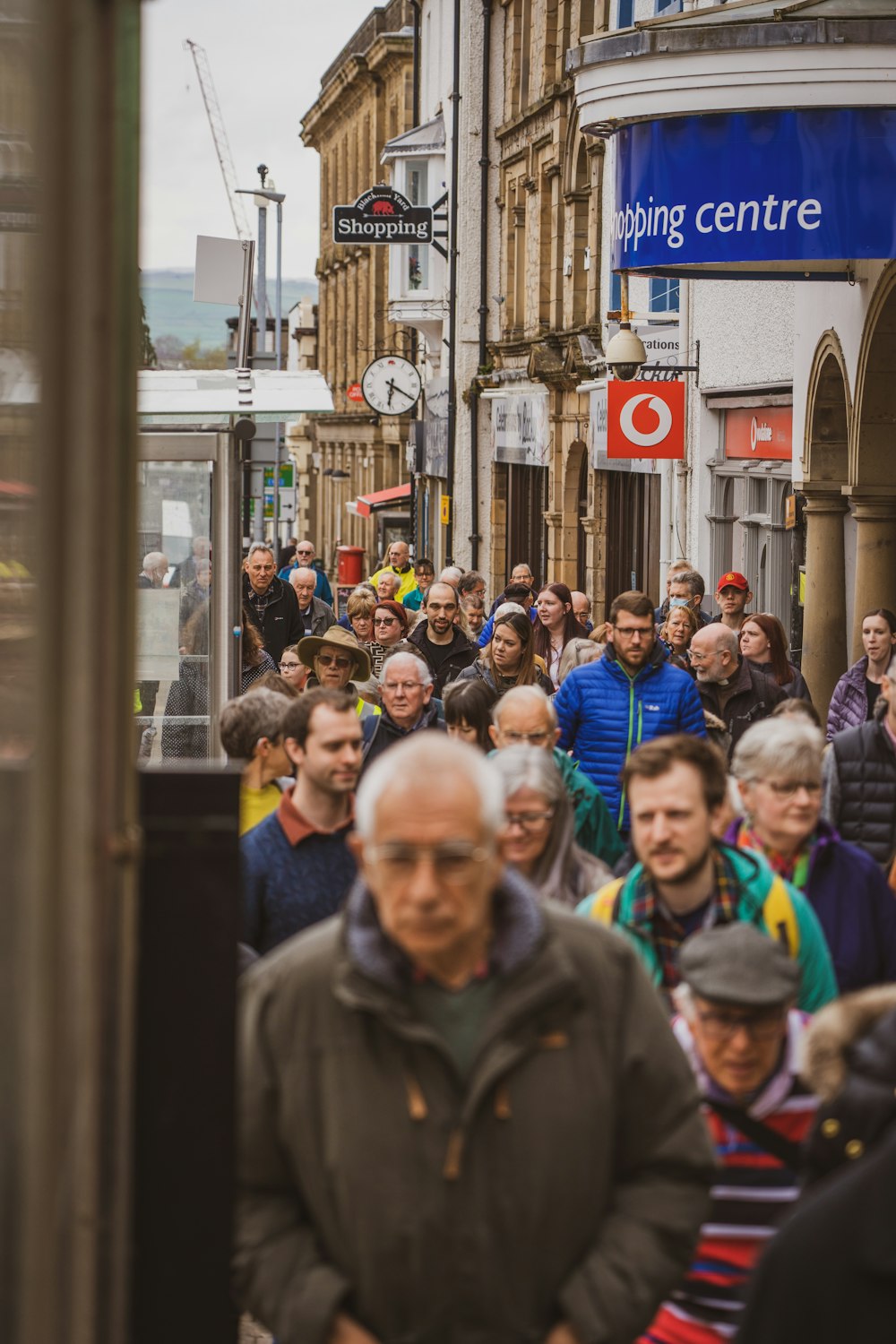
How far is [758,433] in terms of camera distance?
66.0ft

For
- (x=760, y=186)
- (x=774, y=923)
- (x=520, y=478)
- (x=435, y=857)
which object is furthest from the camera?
(x=520, y=478)

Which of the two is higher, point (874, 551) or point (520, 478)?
point (520, 478)

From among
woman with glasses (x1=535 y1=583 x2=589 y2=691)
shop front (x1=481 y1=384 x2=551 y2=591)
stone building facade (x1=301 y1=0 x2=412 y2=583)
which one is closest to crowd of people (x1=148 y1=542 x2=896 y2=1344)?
woman with glasses (x1=535 y1=583 x2=589 y2=691)

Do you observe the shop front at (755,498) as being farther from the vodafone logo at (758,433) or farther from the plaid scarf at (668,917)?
the plaid scarf at (668,917)

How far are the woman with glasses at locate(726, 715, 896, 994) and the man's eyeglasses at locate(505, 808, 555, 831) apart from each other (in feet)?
1.60

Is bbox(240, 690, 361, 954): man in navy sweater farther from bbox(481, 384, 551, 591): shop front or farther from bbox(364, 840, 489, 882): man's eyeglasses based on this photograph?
bbox(481, 384, 551, 591): shop front

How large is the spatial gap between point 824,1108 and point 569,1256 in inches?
17.1

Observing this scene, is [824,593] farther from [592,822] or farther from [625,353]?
[592,822]

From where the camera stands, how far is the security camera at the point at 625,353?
19281 mm

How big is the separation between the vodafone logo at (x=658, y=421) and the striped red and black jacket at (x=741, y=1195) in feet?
52.7

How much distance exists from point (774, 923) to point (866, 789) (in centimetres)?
273

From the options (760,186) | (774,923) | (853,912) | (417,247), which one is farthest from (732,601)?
(417,247)

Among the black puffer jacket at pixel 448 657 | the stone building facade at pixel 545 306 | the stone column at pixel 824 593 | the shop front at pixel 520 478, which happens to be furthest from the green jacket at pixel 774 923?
the shop front at pixel 520 478

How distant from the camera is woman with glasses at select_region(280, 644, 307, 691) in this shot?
997 cm
